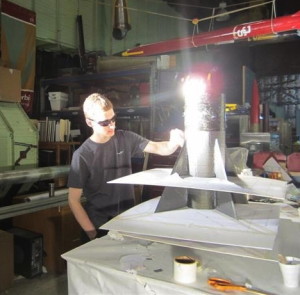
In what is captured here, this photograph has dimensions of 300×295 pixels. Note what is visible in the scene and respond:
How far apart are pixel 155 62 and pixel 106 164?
2.31 meters

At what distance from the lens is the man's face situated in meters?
1.78

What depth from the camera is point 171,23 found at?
7062mm

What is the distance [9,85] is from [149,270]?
2909mm

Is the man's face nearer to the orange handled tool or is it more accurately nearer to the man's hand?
the man's hand

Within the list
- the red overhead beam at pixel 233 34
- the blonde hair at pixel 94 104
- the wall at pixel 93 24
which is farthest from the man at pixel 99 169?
the wall at pixel 93 24

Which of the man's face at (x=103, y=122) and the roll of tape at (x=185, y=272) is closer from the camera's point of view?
the roll of tape at (x=185, y=272)

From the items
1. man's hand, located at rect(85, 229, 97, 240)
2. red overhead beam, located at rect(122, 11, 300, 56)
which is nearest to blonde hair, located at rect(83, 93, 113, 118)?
man's hand, located at rect(85, 229, 97, 240)

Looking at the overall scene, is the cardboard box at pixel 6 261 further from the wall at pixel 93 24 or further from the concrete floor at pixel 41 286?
the wall at pixel 93 24

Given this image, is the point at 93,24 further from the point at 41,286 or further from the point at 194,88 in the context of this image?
the point at 194,88

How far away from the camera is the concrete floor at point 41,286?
274cm

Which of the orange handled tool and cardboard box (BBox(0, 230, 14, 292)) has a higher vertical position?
the orange handled tool

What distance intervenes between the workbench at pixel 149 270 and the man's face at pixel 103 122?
76 centimetres

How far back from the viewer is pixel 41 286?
2.85 meters

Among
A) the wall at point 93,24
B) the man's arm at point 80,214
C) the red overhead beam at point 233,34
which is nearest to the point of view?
the man's arm at point 80,214
